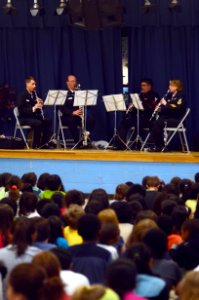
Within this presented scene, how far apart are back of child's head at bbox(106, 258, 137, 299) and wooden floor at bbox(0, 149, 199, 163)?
8.68 meters

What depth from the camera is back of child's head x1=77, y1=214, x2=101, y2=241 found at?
207 inches

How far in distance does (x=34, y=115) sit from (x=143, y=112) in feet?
6.88

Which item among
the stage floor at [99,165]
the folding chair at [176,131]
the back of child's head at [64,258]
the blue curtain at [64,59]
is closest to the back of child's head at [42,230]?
the back of child's head at [64,258]

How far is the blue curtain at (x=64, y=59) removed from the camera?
15.3m

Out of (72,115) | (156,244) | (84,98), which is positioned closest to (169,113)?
(84,98)

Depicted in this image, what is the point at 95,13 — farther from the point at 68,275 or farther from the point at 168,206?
the point at 68,275

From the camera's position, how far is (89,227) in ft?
17.3

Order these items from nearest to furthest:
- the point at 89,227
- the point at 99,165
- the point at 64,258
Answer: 1. the point at 64,258
2. the point at 89,227
3. the point at 99,165

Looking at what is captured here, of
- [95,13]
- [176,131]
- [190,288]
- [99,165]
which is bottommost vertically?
[99,165]

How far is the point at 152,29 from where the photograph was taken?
15.0 m

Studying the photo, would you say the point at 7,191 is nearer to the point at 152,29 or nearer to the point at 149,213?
the point at 149,213

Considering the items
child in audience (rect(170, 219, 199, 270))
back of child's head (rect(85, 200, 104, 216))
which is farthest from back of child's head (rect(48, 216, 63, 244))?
child in audience (rect(170, 219, 199, 270))

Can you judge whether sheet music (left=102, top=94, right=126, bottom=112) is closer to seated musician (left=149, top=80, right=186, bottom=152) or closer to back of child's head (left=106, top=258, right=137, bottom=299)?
seated musician (left=149, top=80, right=186, bottom=152)

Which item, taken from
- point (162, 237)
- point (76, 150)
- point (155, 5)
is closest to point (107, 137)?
point (76, 150)
